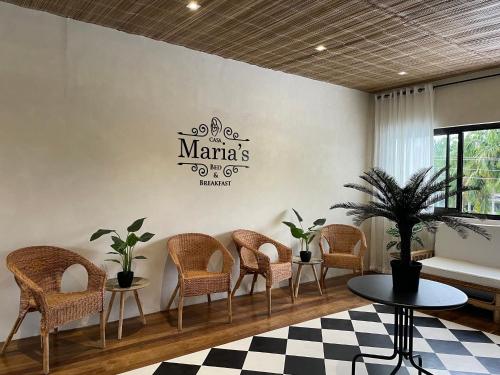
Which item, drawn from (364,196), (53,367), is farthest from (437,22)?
(53,367)

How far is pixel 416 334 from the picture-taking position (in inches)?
135

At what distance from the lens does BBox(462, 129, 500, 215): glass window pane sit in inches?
186

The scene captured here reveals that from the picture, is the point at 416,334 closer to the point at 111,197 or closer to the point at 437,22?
the point at 437,22

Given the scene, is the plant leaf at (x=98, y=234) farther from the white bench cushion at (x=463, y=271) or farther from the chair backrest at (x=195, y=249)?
the white bench cushion at (x=463, y=271)

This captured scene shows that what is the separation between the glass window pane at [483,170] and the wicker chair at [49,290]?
4.50 meters

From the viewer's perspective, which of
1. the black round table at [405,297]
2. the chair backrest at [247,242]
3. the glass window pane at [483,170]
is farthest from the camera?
the glass window pane at [483,170]

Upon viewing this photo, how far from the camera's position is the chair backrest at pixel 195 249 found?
3.95 meters

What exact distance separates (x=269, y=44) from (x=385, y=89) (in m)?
2.61

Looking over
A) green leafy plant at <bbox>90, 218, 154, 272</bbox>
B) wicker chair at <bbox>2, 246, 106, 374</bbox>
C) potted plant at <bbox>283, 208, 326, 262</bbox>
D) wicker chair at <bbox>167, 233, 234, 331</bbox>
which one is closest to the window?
potted plant at <bbox>283, 208, 326, 262</bbox>

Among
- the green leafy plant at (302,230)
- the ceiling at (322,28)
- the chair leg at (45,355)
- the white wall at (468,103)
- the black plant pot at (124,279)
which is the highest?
the ceiling at (322,28)

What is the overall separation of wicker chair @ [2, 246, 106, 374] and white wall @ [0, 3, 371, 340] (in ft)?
0.54

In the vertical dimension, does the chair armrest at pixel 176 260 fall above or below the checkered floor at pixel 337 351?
above

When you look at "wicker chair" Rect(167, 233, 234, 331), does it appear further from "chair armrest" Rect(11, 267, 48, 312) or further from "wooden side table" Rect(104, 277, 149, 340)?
"chair armrest" Rect(11, 267, 48, 312)

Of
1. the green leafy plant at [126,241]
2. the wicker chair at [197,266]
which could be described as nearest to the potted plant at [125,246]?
the green leafy plant at [126,241]
